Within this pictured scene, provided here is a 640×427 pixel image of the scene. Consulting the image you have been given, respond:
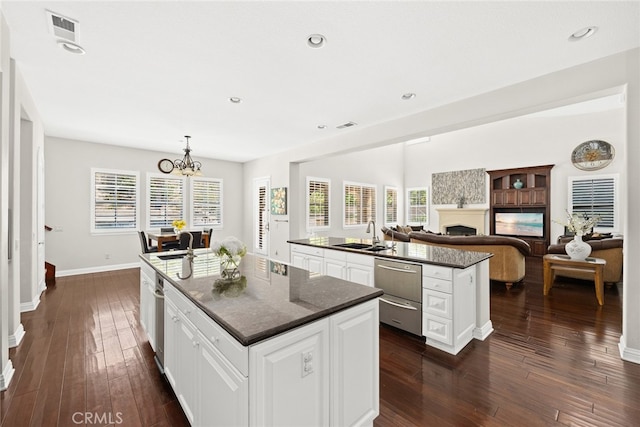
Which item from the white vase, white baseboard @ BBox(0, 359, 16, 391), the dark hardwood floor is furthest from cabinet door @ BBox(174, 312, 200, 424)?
the white vase

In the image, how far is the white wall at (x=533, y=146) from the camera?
671 cm

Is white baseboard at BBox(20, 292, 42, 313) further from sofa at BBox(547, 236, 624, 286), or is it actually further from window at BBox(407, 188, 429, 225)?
window at BBox(407, 188, 429, 225)

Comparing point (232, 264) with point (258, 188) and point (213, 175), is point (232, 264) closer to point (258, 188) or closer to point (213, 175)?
point (258, 188)

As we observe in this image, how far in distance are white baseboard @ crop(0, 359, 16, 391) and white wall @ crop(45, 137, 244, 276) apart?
14.0 feet

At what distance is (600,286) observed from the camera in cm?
379

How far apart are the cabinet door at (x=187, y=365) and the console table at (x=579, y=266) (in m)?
5.00

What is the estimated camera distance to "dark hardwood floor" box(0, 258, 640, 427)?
1.83 metres

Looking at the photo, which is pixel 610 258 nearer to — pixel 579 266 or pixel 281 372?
pixel 579 266

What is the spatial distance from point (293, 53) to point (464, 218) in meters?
8.02

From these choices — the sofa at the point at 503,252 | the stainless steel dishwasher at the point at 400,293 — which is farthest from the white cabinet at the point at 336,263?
the sofa at the point at 503,252

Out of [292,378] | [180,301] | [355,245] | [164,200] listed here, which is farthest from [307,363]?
[164,200]

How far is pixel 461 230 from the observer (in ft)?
29.3

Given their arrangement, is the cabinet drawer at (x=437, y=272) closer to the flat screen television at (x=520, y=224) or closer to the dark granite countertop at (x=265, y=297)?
the dark granite countertop at (x=265, y=297)

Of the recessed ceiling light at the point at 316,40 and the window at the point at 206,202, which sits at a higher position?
the recessed ceiling light at the point at 316,40
